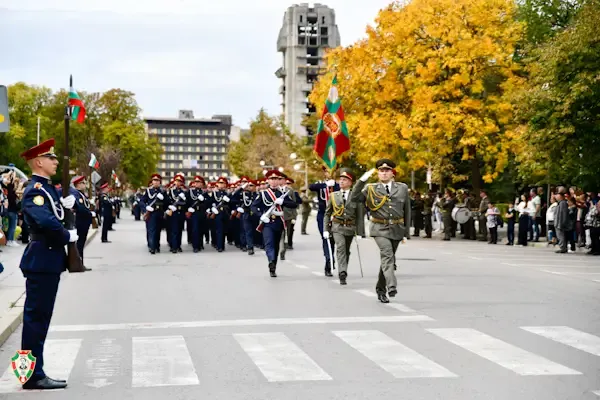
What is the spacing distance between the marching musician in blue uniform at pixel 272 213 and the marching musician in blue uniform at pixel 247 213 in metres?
5.79

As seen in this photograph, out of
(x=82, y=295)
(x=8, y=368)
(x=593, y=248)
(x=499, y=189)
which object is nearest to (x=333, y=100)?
(x=593, y=248)

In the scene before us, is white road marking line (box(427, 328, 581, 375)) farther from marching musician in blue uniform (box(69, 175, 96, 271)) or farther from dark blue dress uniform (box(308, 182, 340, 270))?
marching musician in blue uniform (box(69, 175, 96, 271))

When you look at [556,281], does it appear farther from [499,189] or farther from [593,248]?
[499,189]

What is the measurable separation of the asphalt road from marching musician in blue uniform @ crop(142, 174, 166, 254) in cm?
673

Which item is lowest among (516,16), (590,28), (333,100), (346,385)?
(346,385)

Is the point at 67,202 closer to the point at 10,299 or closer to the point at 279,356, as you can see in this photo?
the point at 279,356

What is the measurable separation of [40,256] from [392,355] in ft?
10.4

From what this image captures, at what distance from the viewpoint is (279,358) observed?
8289 mm

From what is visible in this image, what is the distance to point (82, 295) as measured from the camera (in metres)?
13.9

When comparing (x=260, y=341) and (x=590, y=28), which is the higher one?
(x=590, y=28)

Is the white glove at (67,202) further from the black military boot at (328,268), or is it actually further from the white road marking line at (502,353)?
the black military boot at (328,268)

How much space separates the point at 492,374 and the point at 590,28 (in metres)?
19.4

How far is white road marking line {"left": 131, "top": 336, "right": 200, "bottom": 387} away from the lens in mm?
7305

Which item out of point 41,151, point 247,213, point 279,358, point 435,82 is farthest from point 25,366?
point 435,82
